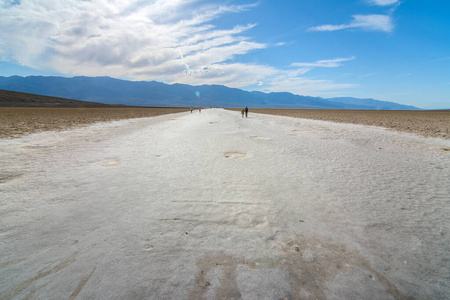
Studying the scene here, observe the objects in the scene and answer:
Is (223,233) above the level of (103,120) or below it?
below

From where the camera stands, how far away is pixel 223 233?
2.65 meters

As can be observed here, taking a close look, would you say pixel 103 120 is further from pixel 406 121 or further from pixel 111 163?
pixel 406 121

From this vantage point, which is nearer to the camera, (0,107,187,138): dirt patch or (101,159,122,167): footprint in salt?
(101,159,122,167): footprint in salt

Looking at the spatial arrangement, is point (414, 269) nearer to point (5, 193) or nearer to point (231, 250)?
point (231, 250)

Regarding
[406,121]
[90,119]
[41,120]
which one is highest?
[406,121]

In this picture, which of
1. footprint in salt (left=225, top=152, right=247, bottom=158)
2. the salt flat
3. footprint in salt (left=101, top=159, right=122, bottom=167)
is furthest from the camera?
footprint in salt (left=225, top=152, right=247, bottom=158)

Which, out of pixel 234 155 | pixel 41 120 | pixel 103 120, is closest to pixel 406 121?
pixel 234 155

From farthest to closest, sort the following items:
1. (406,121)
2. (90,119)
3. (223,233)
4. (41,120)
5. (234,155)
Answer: (406,121), (90,119), (41,120), (234,155), (223,233)

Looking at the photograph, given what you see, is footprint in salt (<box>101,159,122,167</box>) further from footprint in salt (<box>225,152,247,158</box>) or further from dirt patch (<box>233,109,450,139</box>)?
dirt patch (<box>233,109,450,139</box>)

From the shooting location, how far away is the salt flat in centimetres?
190

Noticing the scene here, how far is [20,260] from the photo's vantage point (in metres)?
2.15

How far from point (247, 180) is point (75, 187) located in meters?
3.43

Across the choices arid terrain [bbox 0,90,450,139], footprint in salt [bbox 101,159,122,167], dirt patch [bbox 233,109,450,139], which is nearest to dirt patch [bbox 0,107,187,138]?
arid terrain [bbox 0,90,450,139]

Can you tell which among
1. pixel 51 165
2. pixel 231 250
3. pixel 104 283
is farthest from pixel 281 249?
pixel 51 165
